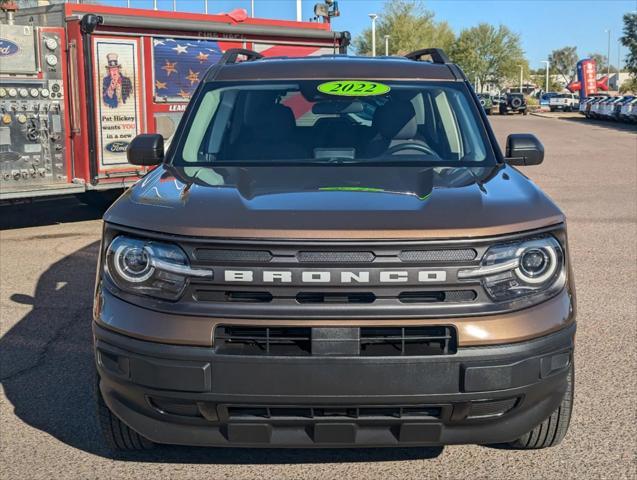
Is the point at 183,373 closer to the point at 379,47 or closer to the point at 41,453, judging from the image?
the point at 41,453

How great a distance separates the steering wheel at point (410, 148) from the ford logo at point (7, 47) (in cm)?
613

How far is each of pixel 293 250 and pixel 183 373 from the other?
0.59m

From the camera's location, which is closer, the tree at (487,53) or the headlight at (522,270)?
the headlight at (522,270)

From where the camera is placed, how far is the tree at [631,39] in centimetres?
4638

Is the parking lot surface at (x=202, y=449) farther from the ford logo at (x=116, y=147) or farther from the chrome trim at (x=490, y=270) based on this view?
the ford logo at (x=116, y=147)

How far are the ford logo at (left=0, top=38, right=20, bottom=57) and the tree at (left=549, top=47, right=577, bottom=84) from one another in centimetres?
12880

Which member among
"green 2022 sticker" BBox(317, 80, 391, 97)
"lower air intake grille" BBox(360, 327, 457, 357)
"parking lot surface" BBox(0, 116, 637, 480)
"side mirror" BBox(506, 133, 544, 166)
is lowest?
"parking lot surface" BBox(0, 116, 637, 480)

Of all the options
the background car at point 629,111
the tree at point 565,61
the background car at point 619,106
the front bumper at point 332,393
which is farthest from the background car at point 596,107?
the tree at point 565,61

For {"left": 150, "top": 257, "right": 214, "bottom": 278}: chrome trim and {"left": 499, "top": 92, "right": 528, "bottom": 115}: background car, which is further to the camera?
{"left": 499, "top": 92, "right": 528, "bottom": 115}: background car

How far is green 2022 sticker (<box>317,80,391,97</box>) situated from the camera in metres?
4.47

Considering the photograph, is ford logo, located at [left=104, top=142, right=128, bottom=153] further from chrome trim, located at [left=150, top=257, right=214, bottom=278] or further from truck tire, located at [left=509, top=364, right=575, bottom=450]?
truck tire, located at [left=509, top=364, right=575, bottom=450]

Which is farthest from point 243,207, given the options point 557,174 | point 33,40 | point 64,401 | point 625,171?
point 625,171

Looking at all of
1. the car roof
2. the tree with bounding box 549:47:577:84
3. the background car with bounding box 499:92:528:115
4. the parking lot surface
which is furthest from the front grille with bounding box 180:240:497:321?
the tree with bounding box 549:47:577:84

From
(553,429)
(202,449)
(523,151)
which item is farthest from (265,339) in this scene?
(523,151)
